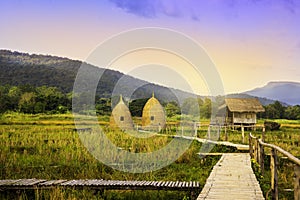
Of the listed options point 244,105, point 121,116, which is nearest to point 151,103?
point 121,116

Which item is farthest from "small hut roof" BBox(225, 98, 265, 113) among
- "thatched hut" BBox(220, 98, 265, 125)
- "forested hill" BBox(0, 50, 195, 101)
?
"forested hill" BBox(0, 50, 195, 101)

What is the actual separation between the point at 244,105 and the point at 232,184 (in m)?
32.2

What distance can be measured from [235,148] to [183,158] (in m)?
3.74

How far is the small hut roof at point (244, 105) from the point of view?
126 feet

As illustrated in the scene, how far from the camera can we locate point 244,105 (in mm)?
39031

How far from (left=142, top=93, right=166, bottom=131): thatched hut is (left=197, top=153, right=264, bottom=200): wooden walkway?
21.0 metres

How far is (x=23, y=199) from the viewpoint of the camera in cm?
811

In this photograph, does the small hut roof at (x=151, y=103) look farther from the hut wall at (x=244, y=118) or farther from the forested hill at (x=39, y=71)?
the forested hill at (x=39, y=71)

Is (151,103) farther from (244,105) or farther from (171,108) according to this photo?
(244,105)

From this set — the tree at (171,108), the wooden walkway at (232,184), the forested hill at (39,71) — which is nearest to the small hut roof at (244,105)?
the tree at (171,108)

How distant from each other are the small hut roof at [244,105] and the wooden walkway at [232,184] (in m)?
28.0

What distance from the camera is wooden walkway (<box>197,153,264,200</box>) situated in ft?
21.5

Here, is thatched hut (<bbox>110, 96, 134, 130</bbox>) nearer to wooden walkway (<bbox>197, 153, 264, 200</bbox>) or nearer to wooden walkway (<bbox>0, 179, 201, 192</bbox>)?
wooden walkway (<bbox>197, 153, 264, 200</bbox>)

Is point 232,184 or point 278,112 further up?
point 278,112
